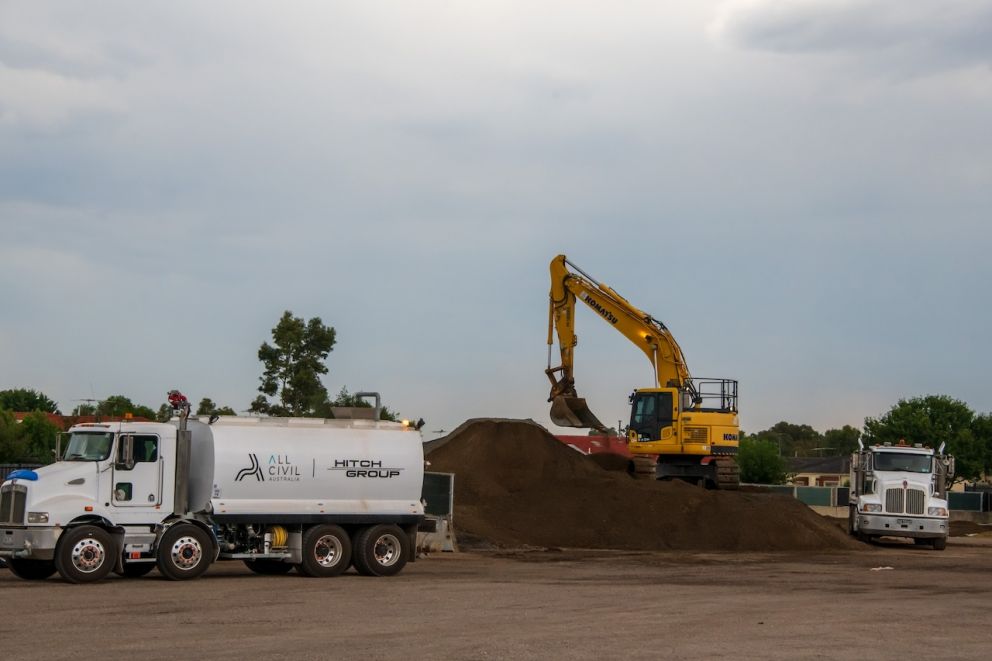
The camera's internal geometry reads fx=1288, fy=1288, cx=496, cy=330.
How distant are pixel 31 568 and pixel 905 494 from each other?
27009mm

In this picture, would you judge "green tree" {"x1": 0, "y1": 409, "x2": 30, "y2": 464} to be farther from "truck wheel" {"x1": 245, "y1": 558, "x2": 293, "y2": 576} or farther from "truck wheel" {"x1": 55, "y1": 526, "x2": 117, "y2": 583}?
"truck wheel" {"x1": 55, "y1": 526, "x2": 117, "y2": 583}

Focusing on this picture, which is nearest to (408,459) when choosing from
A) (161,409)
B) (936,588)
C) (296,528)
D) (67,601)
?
(296,528)

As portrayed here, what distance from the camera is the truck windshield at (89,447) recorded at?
2417 cm

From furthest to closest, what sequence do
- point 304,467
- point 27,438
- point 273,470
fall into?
point 27,438 → point 304,467 → point 273,470

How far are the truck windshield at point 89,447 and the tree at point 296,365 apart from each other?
35.3m

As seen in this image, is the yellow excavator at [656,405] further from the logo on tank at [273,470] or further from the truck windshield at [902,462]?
the logo on tank at [273,470]

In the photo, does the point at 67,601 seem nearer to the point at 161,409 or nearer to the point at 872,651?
the point at 161,409

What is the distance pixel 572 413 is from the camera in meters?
43.9

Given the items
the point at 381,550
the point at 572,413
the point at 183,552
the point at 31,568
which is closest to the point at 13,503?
the point at 31,568

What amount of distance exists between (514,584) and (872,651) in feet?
32.2

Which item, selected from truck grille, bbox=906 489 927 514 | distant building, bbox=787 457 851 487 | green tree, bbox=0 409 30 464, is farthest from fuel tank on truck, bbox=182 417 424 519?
distant building, bbox=787 457 851 487

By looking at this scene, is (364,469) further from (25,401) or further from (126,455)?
(25,401)

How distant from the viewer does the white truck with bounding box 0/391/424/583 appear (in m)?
23.5

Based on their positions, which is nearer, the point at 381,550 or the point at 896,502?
the point at 381,550
